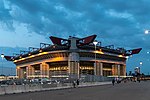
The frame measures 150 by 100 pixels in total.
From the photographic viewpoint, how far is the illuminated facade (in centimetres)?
13100

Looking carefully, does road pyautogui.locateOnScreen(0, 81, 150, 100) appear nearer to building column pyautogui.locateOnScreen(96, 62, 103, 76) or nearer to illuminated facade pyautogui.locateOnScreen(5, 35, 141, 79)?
illuminated facade pyautogui.locateOnScreen(5, 35, 141, 79)

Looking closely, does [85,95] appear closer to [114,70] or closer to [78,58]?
[78,58]

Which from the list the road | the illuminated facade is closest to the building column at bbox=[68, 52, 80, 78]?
the illuminated facade

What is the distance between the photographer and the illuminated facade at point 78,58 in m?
131

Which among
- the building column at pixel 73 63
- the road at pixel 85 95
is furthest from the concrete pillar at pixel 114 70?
the road at pixel 85 95

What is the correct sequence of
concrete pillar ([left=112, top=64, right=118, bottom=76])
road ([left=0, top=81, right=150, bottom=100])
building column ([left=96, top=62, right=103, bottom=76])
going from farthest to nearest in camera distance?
concrete pillar ([left=112, top=64, right=118, bottom=76]) → building column ([left=96, top=62, right=103, bottom=76]) → road ([left=0, top=81, right=150, bottom=100])

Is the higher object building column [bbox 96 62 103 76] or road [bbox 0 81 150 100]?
building column [bbox 96 62 103 76]

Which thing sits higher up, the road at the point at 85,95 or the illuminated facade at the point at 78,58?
the illuminated facade at the point at 78,58

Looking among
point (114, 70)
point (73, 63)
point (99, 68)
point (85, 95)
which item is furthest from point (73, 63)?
point (85, 95)

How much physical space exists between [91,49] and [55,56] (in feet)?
55.4

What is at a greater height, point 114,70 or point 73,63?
point 73,63

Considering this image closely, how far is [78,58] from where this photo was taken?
13188 cm

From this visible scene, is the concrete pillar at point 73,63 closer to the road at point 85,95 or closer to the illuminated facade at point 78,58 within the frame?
the illuminated facade at point 78,58

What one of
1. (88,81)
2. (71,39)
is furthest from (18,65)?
(88,81)
